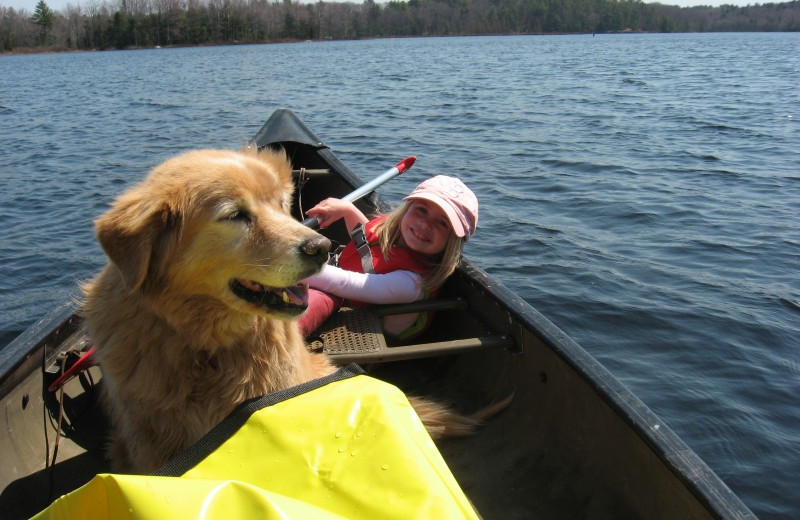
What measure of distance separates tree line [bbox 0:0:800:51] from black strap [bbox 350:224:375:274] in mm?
104170

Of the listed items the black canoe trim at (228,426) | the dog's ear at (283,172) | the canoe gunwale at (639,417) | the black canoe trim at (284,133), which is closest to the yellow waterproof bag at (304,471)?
the black canoe trim at (228,426)

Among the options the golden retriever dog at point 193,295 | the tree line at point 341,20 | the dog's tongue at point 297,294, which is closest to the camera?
the golden retriever dog at point 193,295

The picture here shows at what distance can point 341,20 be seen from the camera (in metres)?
127

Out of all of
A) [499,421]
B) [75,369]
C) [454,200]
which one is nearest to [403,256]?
[454,200]

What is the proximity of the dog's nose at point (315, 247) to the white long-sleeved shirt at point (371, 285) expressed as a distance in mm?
1379

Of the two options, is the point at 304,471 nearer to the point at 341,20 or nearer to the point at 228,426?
the point at 228,426

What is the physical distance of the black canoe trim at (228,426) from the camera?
2.49 m

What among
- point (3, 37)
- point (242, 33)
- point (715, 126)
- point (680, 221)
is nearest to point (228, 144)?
point (680, 221)

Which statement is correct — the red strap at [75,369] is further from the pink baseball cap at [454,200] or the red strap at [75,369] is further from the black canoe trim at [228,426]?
the pink baseball cap at [454,200]

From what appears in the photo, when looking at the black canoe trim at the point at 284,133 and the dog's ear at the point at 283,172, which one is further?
the black canoe trim at the point at 284,133

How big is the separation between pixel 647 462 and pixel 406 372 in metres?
2.13

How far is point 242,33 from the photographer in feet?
358

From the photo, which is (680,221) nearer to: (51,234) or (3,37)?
(51,234)

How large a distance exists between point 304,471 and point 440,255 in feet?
8.59
